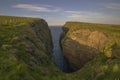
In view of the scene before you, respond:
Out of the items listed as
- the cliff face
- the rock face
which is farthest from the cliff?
the cliff face

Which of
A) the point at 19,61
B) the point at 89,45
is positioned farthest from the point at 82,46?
the point at 19,61

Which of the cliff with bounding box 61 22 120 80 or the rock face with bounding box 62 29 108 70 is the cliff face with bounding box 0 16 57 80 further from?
the rock face with bounding box 62 29 108 70

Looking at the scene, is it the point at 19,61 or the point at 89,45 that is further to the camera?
the point at 89,45

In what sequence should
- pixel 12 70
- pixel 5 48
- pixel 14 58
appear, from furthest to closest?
pixel 5 48 < pixel 14 58 < pixel 12 70

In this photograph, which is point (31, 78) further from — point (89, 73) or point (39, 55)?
point (89, 73)

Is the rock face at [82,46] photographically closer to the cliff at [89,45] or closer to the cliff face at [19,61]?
the cliff at [89,45]

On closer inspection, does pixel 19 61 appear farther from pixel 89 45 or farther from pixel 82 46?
pixel 82 46

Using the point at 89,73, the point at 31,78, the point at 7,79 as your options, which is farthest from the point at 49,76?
the point at 89,73

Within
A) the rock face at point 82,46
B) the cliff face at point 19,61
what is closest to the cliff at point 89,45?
the rock face at point 82,46
